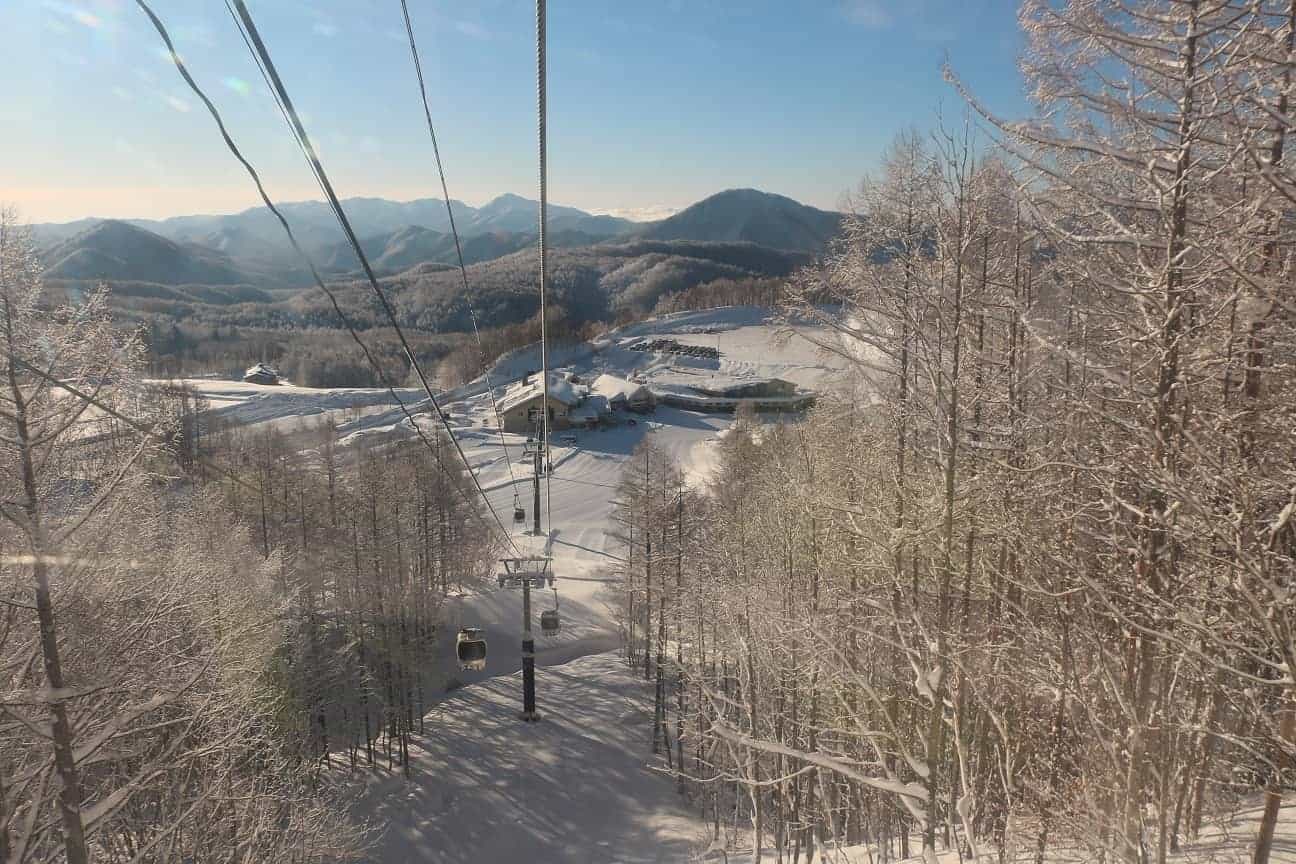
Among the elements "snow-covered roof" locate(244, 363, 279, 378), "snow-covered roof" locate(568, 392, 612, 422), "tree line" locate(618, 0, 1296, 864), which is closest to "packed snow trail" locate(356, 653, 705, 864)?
"tree line" locate(618, 0, 1296, 864)

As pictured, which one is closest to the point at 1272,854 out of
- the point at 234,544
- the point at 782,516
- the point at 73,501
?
the point at 782,516

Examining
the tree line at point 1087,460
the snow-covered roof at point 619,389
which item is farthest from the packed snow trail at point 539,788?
the snow-covered roof at point 619,389

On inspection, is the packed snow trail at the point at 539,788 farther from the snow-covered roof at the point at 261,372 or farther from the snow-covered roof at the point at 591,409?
the snow-covered roof at the point at 261,372

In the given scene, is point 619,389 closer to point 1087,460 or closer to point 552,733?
point 552,733

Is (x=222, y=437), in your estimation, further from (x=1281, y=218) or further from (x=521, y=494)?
(x=1281, y=218)

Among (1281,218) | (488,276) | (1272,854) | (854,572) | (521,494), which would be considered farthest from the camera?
(488,276)

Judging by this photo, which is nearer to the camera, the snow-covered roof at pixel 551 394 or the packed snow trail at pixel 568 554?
the packed snow trail at pixel 568 554
